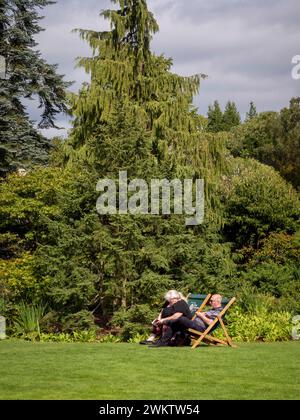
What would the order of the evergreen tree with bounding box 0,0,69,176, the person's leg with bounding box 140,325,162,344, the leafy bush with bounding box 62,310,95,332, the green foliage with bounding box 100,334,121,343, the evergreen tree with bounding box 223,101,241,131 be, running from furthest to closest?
the evergreen tree with bounding box 223,101,241,131, the evergreen tree with bounding box 0,0,69,176, the leafy bush with bounding box 62,310,95,332, the green foliage with bounding box 100,334,121,343, the person's leg with bounding box 140,325,162,344

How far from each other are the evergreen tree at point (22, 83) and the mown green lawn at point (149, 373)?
1589cm

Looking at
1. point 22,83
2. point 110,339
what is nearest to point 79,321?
point 110,339

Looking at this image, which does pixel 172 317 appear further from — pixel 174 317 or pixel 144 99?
pixel 144 99

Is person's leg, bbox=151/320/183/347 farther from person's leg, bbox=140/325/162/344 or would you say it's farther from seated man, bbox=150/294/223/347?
person's leg, bbox=140/325/162/344

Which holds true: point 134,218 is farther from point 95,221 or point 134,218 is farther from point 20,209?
point 20,209

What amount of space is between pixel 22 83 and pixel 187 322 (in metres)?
18.4

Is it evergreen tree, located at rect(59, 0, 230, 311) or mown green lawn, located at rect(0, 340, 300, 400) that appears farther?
evergreen tree, located at rect(59, 0, 230, 311)

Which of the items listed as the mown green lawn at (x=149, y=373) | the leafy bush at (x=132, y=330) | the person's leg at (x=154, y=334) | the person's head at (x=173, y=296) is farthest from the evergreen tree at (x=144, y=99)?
the mown green lawn at (x=149, y=373)

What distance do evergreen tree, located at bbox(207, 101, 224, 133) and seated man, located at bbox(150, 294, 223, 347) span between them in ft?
187

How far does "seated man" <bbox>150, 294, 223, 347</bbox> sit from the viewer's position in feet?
35.8

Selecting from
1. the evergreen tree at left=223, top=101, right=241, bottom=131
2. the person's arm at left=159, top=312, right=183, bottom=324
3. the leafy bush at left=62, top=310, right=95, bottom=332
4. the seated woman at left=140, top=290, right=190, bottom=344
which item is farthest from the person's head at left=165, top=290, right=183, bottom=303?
the evergreen tree at left=223, top=101, right=241, bottom=131

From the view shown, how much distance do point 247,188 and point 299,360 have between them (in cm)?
1353

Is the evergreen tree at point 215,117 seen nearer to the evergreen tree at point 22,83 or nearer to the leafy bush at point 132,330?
the evergreen tree at point 22,83

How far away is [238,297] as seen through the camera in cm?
1539
